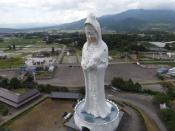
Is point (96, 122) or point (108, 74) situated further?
point (108, 74)

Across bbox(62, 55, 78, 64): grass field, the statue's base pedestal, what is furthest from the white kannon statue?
bbox(62, 55, 78, 64): grass field

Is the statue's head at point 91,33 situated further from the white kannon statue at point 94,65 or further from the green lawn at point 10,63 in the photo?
the green lawn at point 10,63

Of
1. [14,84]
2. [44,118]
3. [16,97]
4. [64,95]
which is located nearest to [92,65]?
[44,118]

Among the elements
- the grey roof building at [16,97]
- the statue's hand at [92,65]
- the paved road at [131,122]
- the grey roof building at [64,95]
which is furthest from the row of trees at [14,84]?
the statue's hand at [92,65]

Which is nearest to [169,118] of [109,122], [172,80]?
[109,122]

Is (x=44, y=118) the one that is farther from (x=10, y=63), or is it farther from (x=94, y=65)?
(x=10, y=63)

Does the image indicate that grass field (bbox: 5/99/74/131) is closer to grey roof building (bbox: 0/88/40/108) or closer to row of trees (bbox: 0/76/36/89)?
grey roof building (bbox: 0/88/40/108)

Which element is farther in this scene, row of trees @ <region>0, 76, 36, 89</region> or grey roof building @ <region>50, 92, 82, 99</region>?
row of trees @ <region>0, 76, 36, 89</region>
